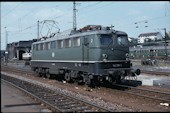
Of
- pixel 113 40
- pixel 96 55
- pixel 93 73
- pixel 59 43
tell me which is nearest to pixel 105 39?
pixel 113 40

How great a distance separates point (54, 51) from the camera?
79.1 feet

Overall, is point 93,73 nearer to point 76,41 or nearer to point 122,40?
point 122,40

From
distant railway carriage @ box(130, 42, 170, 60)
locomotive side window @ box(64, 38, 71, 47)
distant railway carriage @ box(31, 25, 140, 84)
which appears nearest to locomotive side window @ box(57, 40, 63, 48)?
distant railway carriage @ box(31, 25, 140, 84)

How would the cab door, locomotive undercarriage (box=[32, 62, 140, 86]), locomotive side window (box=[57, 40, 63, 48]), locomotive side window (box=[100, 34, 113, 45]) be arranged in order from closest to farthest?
locomotive undercarriage (box=[32, 62, 140, 86]), locomotive side window (box=[100, 34, 113, 45]), the cab door, locomotive side window (box=[57, 40, 63, 48])

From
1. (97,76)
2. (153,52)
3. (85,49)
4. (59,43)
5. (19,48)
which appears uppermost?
(19,48)

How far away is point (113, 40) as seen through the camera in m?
A: 18.5

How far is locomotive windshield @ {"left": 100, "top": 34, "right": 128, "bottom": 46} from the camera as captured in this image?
715 inches

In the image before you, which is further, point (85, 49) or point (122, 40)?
point (122, 40)

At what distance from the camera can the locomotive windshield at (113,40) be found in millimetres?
18164

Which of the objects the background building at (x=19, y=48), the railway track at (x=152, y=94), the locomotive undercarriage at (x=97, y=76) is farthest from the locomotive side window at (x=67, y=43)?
the background building at (x=19, y=48)

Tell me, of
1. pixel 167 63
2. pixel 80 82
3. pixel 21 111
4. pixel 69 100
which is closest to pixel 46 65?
pixel 80 82

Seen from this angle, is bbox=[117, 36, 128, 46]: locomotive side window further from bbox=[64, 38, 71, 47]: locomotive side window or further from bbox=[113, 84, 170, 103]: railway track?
bbox=[64, 38, 71, 47]: locomotive side window

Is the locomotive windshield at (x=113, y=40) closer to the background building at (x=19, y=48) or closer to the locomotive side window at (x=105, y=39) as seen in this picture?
the locomotive side window at (x=105, y=39)

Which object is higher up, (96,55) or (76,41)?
(76,41)
